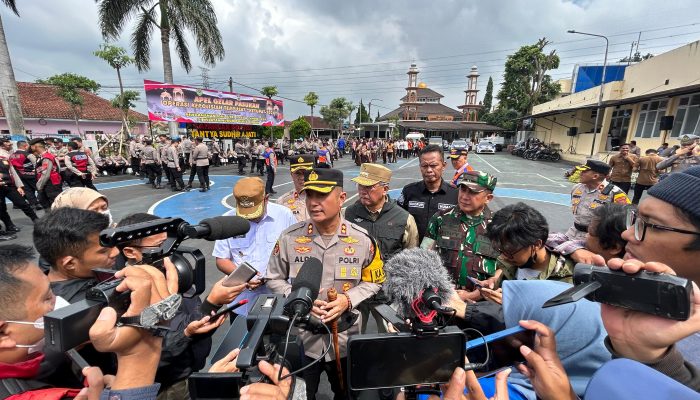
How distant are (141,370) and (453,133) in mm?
59184

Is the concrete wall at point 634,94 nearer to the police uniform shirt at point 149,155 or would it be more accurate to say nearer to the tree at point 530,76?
the tree at point 530,76

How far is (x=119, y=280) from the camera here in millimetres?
1026

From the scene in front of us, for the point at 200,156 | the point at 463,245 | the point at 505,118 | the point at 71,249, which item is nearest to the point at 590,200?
the point at 463,245

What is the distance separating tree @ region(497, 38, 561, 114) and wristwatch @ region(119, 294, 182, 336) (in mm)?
45608

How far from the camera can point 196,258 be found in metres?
1.32

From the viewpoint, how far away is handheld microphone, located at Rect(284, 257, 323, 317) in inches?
42.3

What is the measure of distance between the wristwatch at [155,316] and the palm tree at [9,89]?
573 inches

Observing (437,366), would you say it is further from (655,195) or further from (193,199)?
(193,199)

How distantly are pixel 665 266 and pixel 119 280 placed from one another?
172cm

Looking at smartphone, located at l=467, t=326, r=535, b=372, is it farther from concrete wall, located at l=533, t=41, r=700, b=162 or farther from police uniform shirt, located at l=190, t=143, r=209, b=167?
concrete wall, located at l=533, t=41, r=700, b=162

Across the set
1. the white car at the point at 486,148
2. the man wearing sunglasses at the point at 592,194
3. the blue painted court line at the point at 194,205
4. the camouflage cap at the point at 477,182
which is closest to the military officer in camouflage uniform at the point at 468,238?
the camouflage cap at the point at 477,182

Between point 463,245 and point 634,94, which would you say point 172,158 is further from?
point 634,94

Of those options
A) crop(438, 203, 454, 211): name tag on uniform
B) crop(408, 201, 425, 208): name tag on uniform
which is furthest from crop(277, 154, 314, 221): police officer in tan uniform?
crop(438, 203, 454, 211): name tag on uniform

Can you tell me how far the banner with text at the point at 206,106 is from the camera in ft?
53.6
